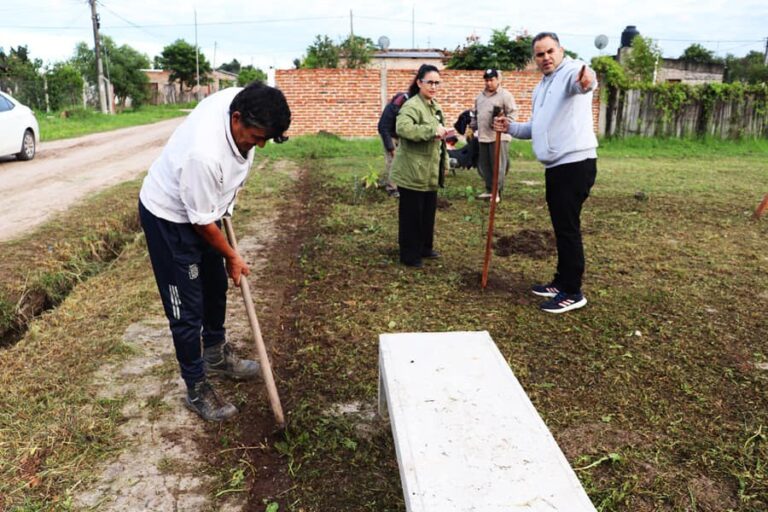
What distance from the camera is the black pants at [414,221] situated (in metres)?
5.12

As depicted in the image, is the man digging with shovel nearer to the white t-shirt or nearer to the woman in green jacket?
the white t-shirt

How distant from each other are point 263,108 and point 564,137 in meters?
2.29

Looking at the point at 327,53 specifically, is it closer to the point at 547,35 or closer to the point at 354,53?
the point at 354,53

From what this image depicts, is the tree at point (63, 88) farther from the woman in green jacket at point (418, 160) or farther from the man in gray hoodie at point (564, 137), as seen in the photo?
the man in gray hoodie at point (564, 137)

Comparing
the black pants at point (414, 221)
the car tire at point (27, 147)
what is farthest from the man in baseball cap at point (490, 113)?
the car tire at point (27, 147)

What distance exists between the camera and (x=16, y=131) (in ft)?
35.6

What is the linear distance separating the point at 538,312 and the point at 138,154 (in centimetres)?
1118

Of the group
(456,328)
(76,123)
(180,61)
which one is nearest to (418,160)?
(456,328)

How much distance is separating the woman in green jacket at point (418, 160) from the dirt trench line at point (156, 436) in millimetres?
1755

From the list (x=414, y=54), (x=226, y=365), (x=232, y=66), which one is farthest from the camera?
(x=232, y=66)

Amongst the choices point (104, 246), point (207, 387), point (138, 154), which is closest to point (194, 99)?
point (138, 154)

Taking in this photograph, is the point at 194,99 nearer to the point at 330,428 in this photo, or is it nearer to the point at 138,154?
the point at 138,154

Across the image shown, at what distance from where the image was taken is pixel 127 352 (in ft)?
11.8

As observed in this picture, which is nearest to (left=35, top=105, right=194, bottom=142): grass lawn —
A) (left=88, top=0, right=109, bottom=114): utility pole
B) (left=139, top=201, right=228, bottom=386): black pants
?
(left=88, top=0, right=109, bottom=114): utility pole
